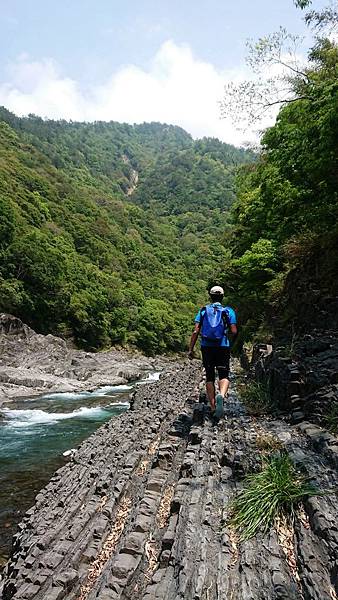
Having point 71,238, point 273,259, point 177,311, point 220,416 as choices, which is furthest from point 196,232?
point 220,416

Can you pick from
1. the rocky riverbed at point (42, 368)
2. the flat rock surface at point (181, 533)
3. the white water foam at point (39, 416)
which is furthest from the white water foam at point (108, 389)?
the flat rock surface at point (181, 533)

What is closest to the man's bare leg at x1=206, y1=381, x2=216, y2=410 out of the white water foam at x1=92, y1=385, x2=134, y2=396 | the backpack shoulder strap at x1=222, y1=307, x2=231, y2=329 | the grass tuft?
the backpack shoulder strap at x1=222, y1=307, x2=231, y2=329

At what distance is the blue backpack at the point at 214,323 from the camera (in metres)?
7.49

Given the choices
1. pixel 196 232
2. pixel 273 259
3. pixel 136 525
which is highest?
pixel 196 232

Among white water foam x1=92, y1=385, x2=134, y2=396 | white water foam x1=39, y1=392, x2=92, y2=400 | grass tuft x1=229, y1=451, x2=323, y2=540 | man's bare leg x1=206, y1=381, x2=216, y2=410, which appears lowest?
white water foam x1=92, y1=385, x2=134, y2=396

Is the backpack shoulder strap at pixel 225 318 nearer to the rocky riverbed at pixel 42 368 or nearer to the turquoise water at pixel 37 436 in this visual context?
the turquoise water at pixel 37 436

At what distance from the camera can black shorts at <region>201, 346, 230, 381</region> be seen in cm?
760

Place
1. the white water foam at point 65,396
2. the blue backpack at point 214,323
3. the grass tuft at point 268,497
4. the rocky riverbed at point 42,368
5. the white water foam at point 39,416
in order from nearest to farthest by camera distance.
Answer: the grass tuft at point 268,497 → the blue backpack at point 214,323 → the white water foam at point 39,416 → the white water foam at point 65,396 → the rocky riverbed at point 42,368

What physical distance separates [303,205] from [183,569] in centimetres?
1289

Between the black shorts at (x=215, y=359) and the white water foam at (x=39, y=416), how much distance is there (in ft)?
48.0

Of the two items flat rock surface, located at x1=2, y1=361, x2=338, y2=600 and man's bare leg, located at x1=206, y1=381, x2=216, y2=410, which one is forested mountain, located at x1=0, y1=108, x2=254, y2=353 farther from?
flat rock surface, located at x1=2, y1=361, x2=338, y2=600

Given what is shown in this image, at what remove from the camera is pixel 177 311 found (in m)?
101

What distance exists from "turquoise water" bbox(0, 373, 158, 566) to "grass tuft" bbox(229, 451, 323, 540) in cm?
533

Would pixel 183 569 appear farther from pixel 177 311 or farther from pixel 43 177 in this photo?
pixel 43 177
